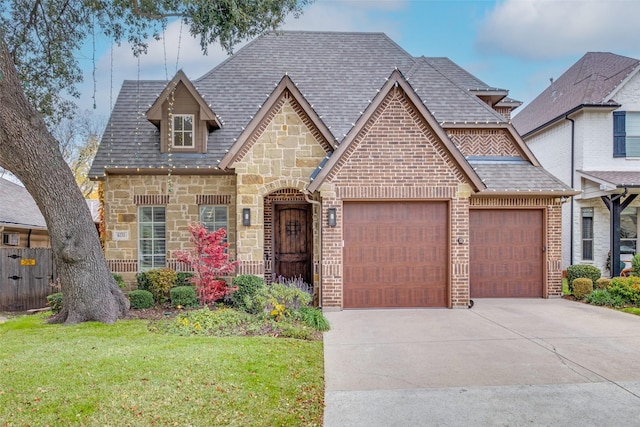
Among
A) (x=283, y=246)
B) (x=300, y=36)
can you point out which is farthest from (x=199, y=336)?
(x=300, y=36)

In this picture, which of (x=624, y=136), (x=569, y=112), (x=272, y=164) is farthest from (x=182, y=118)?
(x=624, y=136)

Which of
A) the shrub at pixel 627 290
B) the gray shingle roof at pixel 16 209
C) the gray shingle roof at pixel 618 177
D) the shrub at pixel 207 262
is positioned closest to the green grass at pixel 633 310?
the shrub at pixel 627 290

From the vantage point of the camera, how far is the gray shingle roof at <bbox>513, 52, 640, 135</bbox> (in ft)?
48.8

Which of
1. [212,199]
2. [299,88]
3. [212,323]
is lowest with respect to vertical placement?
[212,323]

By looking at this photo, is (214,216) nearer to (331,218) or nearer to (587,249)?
(331,218)

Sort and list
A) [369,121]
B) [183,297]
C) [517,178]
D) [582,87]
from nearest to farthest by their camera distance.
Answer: [369,121] < [183,297] < [517,178] < [582,87]

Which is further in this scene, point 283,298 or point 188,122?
point 188,122

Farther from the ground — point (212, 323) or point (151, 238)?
point (151, 238)

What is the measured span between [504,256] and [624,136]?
7.05 meters

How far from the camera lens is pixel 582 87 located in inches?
627

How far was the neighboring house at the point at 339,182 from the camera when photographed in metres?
10.1

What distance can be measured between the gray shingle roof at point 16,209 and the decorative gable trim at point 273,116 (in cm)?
978

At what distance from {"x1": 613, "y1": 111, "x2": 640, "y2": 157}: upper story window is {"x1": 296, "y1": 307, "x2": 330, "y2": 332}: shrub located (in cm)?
1212

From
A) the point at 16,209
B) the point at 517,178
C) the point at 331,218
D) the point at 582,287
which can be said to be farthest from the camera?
the point at 16,209
